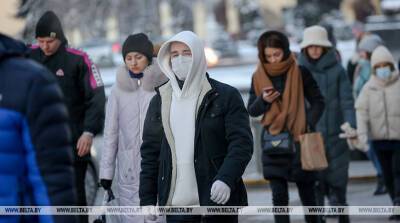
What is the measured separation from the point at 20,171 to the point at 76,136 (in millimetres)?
4949

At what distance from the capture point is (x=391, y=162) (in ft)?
38.7

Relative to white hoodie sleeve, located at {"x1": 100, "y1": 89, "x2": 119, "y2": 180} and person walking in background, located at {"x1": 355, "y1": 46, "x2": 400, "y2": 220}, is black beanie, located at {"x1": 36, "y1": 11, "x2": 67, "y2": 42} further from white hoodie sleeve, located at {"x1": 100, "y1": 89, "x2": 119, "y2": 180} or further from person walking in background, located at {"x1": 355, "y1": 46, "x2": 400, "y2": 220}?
person walking in background, located at {"x1": 355, "y1": 46, "x2": 400, "y2": 220}

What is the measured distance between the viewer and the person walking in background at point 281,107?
9742 mm

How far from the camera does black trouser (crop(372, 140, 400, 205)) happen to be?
1164 cm

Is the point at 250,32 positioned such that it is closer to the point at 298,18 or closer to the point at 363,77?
the point at 298,18

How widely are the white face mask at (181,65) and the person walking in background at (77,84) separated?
2.36m

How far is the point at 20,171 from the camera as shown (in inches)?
191

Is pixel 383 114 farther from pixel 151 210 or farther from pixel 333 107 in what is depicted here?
pixel 151 210

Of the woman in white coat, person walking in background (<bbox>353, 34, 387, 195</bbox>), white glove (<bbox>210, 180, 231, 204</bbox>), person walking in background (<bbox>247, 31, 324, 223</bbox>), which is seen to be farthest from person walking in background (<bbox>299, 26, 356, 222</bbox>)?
white glove (<bbox>210, 180, 231, 204</bbox>)

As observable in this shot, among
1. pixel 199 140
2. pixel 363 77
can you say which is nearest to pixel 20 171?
pixel 199 140

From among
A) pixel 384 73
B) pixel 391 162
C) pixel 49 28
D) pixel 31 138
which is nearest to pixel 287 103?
pixel 49 28

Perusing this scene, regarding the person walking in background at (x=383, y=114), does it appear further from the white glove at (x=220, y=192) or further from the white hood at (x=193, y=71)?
the white glove at (x=220, y=192)

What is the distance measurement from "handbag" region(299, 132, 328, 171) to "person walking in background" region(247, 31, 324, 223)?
5cm

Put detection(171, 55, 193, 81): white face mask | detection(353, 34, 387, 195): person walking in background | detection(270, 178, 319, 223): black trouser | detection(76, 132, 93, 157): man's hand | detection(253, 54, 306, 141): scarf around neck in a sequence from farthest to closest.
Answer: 1. detection(353, 34, 387, 195): person walking in background
2. detection(253, 54, 306, 141): scarf around neck
3. detection(270, 178, 319, 223): black trouser
4. detection(76, 132, 93, 157): man's hand
5. detection(171, 55, 193, 81): white face mask
